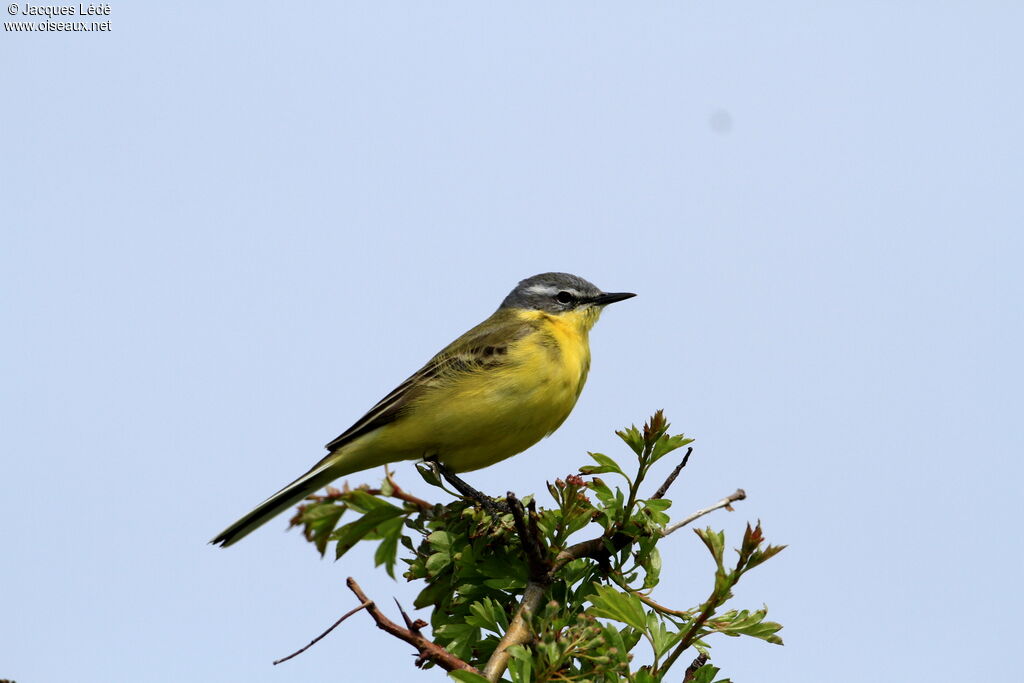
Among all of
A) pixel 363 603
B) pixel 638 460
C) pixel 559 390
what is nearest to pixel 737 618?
pixel 638 460

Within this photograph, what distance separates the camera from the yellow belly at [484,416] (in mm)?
8305

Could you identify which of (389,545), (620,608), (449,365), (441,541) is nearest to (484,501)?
(441,541)

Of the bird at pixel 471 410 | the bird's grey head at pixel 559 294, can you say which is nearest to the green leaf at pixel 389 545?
the bird at pixel 471 410

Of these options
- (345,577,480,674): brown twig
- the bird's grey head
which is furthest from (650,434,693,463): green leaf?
the bird's grey head

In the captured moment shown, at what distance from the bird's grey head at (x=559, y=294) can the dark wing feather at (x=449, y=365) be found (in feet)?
3.11

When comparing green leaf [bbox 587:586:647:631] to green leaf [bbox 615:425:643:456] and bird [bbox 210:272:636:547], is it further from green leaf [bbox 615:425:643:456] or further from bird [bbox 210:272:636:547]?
bird [bbox 210:272:636:547]

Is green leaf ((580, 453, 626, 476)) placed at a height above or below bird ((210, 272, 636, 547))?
below

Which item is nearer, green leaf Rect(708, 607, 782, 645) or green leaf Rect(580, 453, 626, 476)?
green leaf Rect(708, 607, 782, 645)

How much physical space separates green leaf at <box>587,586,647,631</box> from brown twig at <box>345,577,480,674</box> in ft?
2.62

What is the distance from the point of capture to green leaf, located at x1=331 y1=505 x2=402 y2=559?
501 centimetres

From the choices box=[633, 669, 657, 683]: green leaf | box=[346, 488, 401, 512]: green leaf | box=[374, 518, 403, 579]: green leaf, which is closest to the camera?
box=[633, 669, 657, 683]: green leaf

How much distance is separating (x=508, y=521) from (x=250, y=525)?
255 centimetres

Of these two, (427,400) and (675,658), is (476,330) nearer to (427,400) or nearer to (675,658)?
(427,400)

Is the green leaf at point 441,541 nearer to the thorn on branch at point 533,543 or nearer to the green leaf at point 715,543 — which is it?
the thorn on branch at point 533,543
